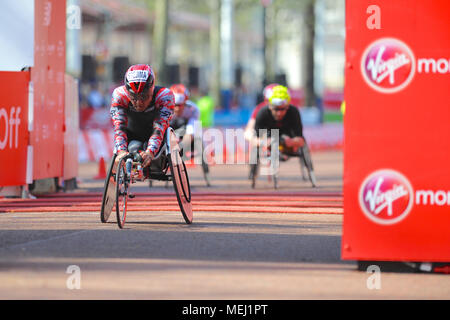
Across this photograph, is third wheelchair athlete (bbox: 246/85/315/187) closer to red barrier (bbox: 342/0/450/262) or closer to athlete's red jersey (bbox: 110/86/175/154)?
athlete's red jersey (bbox: 110/86/175/154)

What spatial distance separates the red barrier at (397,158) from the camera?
8.26 meters

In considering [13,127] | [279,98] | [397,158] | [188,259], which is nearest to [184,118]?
[279,98]

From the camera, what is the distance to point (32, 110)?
1488 centimetres

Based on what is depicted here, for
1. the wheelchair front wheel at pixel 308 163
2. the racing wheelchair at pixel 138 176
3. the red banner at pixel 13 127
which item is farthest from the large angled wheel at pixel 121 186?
the wheelchair front wheel at pixel 308 163

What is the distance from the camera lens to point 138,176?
11070mm

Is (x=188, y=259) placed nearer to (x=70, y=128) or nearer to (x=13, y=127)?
(x=13, y=127)

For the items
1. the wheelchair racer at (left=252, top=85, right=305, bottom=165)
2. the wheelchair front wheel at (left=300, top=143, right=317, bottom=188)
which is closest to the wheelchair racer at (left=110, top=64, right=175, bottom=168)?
the wheelchair racer at (left=252, top=85, right=305, bottom=165)

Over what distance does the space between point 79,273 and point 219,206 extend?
5.42m

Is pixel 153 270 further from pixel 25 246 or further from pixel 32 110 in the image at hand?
pixel 32 110

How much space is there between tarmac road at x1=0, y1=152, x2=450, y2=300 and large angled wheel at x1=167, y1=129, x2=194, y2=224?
0.60 ft

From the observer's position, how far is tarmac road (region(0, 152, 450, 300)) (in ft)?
25.1

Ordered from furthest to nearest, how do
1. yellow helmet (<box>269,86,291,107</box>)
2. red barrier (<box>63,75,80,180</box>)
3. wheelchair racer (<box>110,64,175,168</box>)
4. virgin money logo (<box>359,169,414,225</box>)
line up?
yellow helmet (<box>269,86,291,107</box>) → red barrier (<box>63,75,80,180</box>) → wheelchair racer (<box>110,64,175,168</box>) → virgin money logo (<box>359,169,414,225</box>)

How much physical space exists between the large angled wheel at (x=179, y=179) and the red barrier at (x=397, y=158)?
10.1 feet
